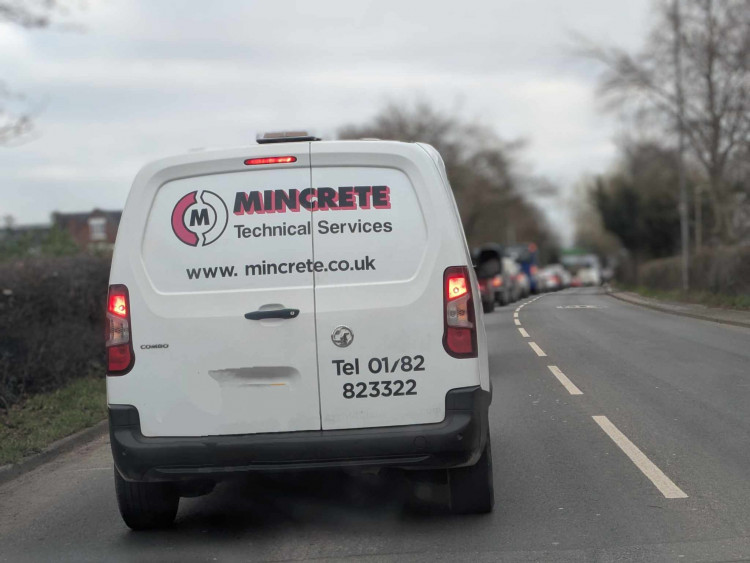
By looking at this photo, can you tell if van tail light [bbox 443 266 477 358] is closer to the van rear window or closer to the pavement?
the van rear window

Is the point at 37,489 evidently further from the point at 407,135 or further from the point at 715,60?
the point at 407,135

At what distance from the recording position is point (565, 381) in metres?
11.0

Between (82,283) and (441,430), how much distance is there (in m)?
9.56

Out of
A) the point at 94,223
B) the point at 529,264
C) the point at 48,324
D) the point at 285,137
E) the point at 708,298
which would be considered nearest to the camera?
the point at 285,137

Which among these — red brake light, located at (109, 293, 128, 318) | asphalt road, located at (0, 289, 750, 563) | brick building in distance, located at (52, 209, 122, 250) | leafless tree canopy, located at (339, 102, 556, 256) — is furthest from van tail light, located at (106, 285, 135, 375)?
leafless tree canopy, located at (339, 102, 556, 256)

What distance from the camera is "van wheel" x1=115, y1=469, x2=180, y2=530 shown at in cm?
556

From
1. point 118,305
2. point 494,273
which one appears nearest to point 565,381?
point 494,273

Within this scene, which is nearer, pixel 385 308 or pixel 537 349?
pixel 385 308

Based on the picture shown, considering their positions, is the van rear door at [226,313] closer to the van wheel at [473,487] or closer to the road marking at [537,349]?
the van wheel at [473,487]

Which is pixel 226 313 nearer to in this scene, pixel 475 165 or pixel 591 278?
pixel 591 278

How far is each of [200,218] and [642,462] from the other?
361cm

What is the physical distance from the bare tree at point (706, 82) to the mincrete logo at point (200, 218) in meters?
32.9

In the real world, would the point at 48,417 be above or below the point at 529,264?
above

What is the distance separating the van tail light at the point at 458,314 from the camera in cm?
501
